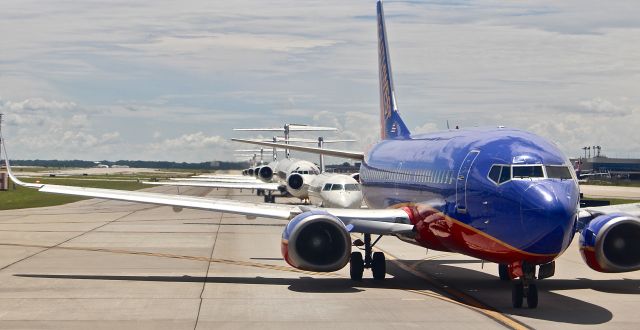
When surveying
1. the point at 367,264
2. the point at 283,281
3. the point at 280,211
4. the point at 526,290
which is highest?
the point at 280,211

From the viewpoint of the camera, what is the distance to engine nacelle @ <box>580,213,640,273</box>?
23.6 meters

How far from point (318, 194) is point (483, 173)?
28.7 metres

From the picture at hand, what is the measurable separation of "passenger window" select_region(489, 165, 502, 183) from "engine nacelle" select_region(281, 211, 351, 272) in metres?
4.13

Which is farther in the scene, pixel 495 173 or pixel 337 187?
pixel 337 187

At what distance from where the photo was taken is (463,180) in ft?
74.4

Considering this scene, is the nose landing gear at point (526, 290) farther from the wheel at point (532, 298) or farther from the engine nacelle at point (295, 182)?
the engine nacelle at point (295, 182)

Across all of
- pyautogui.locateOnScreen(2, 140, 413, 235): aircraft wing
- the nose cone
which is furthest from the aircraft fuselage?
the nose cone

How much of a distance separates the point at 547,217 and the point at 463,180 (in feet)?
10.9

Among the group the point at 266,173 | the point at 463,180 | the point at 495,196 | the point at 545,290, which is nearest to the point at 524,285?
the point at 495,196

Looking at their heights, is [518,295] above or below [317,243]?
below

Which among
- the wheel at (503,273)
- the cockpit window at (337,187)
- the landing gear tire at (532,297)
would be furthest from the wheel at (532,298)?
the cockpit window at (337,187)

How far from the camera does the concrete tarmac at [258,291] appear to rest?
19.8 metres

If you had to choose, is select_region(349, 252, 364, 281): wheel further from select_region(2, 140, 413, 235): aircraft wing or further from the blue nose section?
the blue nose section

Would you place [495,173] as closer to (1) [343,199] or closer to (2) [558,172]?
(2) [558,172]
